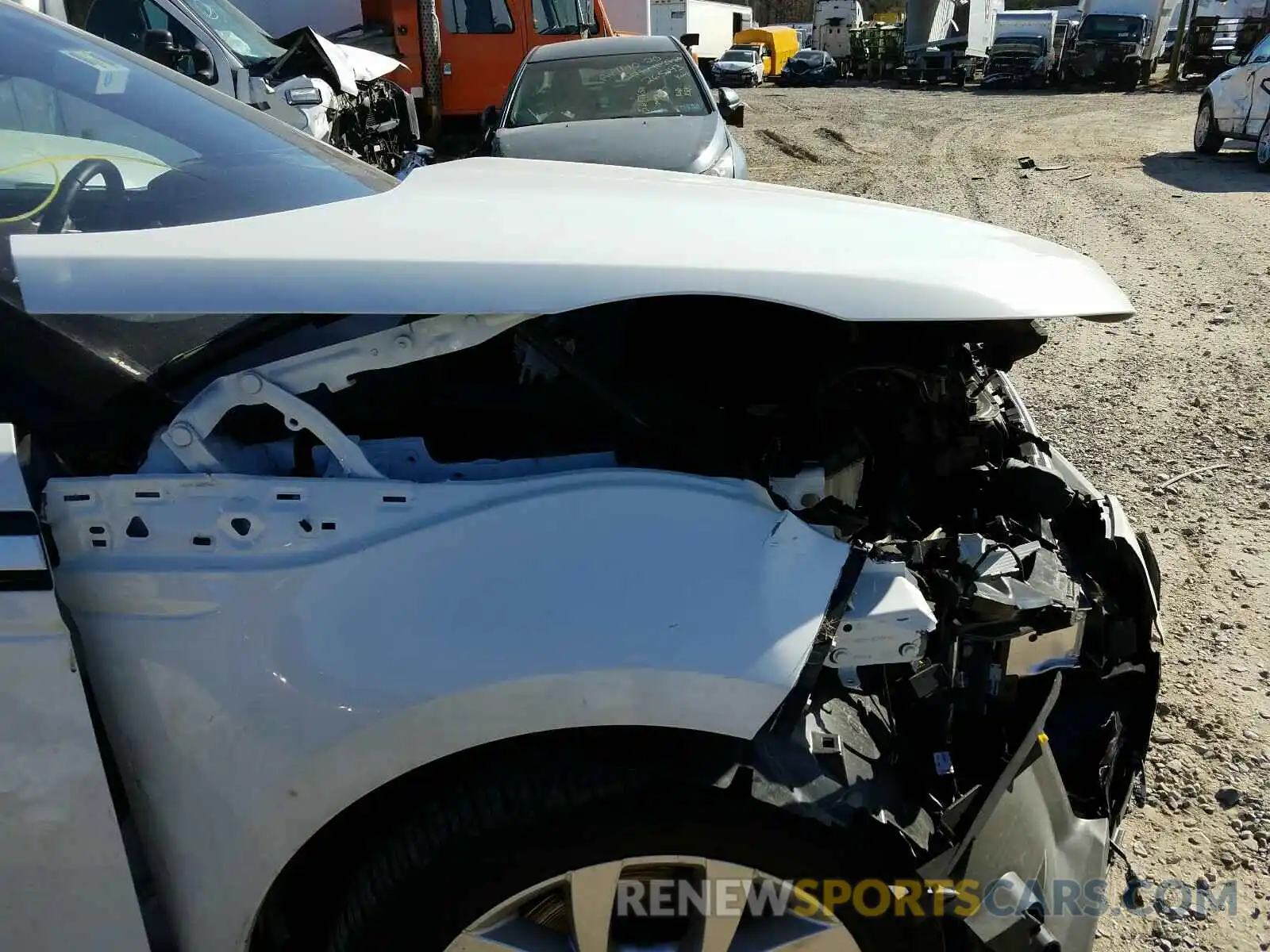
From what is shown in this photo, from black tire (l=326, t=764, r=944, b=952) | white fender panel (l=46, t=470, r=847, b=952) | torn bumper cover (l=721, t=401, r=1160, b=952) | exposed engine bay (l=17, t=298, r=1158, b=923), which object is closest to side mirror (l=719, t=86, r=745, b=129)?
exposed engine bay (l=17, t=298, r=1158, b=923)

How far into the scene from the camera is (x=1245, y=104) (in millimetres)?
11867

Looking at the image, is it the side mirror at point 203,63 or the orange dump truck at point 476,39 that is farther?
the orange dump truck at point 476,39

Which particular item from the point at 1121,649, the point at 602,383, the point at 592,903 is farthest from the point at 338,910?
the point at 1121,649

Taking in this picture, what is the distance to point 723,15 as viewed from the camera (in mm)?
35812

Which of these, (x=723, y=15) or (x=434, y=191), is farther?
(x=723, y=15)

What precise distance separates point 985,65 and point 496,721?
30506mm

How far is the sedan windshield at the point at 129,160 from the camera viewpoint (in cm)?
176

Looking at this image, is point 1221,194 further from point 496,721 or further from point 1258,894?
point 496,721

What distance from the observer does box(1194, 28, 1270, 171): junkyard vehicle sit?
38.1 ft

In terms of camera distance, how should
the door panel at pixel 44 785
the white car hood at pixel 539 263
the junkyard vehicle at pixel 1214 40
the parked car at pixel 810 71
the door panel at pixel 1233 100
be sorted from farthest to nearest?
the parked car at pixel 810 71 → the junkyard vehicle at pixel 1214 40 → the door panel at pixel 1233 100 → the white car hood at pixel 539 263 → the door panel at pixel 44 785

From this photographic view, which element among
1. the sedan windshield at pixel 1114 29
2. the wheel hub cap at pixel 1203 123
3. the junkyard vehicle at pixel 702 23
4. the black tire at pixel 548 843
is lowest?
the black tire at pixel 548 843

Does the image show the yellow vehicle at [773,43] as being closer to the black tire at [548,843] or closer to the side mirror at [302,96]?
the side mirror at [302,96]

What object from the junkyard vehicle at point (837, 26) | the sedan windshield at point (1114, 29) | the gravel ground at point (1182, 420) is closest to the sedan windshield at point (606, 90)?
the gravel ground at point (1182, 420)

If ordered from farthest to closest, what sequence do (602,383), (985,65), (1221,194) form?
(985,65) → (1221,194) → (602,383)
